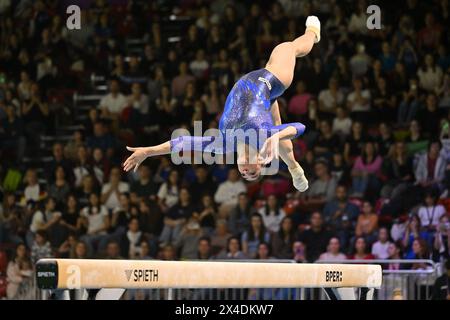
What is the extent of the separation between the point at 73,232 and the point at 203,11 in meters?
5.04

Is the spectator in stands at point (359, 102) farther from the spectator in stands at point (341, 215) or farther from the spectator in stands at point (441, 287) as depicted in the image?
the spectator in stands at point (441, 287)

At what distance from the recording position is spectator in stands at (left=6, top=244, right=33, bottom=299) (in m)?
13.0

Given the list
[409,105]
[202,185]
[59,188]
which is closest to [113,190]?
[59,188]

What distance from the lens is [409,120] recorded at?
1434cm

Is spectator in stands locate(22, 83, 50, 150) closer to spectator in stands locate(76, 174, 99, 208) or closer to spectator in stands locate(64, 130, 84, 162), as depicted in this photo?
spectator in stands locate(64, 130, 84, 162)

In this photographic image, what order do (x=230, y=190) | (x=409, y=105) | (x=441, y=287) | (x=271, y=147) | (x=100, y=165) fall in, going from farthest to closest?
(x=100, y=165), (x=409, y=105), (x=230, y=190), (x=441, y=287), (x=271, y=147)

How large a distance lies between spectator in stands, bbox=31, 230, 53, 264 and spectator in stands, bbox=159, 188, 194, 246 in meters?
1.58

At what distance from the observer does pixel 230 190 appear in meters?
14.1

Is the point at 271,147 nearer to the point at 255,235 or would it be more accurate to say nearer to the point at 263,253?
the point at 263,253

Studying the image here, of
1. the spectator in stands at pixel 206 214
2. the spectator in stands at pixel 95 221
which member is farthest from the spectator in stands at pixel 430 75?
the spectator in stands at pixel 95 221

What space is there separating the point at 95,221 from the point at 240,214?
7.13 ft

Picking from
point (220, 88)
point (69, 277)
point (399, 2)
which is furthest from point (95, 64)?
point (69, 277)

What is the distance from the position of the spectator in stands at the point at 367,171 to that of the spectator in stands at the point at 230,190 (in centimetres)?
162

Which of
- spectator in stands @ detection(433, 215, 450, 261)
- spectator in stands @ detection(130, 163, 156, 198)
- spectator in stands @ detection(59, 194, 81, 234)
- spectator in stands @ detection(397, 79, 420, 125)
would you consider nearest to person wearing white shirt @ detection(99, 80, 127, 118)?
spectator in stands @ detection(130, 163, 156, 198)
